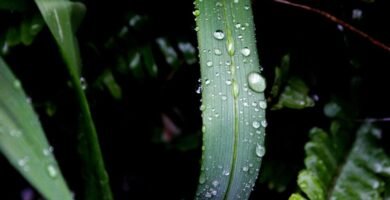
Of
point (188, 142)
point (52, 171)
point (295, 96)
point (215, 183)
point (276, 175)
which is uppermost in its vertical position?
point (52, 171)

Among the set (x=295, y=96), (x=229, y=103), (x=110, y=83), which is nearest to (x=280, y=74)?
(x=295, y=96)

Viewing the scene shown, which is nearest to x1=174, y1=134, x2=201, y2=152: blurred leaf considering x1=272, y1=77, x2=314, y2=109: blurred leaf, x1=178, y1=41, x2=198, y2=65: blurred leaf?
x1=178, y1=41, x2=198, y2=65: blurred leaf

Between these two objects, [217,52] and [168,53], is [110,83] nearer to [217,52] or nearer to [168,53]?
[168,53]

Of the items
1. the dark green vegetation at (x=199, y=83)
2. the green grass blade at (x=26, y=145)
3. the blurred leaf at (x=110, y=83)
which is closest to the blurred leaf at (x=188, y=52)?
the dark green vegetation at (x=199, y=83)

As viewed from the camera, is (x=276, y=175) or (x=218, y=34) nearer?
(x=218, y=34)

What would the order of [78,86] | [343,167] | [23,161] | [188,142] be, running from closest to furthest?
[23,161] < [78,86] < [343,167] < [188,142]

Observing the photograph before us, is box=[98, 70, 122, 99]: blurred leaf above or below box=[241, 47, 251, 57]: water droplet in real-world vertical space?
below

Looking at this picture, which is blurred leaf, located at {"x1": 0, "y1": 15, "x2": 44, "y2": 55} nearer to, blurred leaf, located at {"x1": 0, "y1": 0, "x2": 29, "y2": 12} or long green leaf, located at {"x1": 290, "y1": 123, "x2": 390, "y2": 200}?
blurred leaf, located at {"x1": 0, "y1": 0, "x2": 29, "y2": 12}

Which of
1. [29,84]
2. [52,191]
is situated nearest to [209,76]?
[52,191]
